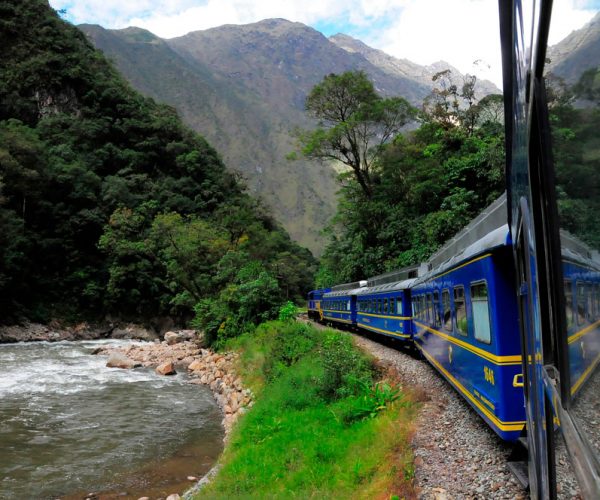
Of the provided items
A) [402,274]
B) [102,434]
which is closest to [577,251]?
[102,434]

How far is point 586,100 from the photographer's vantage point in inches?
36.3

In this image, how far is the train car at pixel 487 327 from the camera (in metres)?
4.81

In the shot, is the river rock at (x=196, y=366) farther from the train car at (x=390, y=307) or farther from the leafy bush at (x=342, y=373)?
the leafy bush at (x=342, y=373)

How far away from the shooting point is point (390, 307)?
582 inches

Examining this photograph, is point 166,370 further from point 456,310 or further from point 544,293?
point 544,293

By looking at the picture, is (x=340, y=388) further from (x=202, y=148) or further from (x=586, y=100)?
(x=202, y=148)

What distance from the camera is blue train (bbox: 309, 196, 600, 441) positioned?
127 centimetres

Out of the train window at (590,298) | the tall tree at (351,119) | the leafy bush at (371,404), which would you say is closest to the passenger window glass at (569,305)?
the train window at (590,298)

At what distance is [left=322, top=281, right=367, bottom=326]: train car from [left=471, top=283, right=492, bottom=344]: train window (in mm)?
15720

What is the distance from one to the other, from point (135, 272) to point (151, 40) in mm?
180917

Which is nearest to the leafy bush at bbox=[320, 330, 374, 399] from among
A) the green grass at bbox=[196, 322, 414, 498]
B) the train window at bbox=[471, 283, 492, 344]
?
the green grass at bbox=[196, 322, 414, 498]

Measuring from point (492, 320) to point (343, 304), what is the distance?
64.3ft

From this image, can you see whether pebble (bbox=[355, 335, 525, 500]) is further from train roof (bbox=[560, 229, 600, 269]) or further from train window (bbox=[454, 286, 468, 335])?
train roof (bbox=[560, 229, 600, 269])

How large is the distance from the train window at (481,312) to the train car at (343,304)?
15.7 meters
